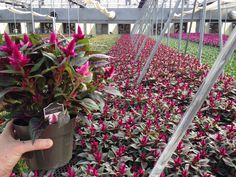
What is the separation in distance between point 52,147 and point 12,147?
23 centimetres

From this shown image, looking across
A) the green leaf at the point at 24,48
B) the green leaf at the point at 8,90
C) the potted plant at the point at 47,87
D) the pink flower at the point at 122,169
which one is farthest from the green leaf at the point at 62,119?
the pink flower at the point at 122,169

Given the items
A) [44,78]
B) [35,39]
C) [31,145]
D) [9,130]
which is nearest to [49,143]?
[31,145]

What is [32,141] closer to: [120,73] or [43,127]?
[43,127]

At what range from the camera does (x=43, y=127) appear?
4.22ft

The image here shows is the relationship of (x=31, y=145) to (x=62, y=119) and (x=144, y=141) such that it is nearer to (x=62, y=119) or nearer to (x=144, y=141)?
(x=62, y=119)

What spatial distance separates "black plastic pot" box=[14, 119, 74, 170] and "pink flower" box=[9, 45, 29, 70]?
34cm

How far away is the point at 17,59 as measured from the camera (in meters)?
1.13

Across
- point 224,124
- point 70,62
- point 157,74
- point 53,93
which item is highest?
point 70,62

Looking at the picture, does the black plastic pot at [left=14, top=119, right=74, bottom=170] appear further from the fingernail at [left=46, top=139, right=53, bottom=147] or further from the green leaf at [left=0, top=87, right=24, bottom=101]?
the green leaf at [left=0, top=87, right=24, bottom=101]

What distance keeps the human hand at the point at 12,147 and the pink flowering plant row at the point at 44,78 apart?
3.4 inches

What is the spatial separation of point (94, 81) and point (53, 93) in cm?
28

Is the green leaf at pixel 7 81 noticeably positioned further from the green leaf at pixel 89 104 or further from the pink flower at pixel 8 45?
the green leaf at pixel 89 104

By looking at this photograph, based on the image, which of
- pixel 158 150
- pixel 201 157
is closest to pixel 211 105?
pixel 201 157

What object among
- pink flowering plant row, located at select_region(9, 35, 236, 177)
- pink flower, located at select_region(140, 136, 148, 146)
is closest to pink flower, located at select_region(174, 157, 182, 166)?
pink flowering plant row, located at select_region(9, 35, 236, 177)
